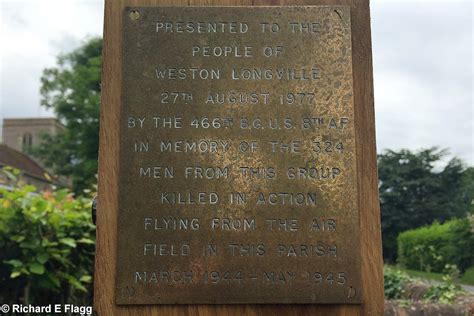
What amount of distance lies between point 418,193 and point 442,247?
19707 millimetres

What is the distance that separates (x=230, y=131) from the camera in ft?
8.89

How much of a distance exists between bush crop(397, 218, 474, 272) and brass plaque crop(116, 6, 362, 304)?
12202 millimetres

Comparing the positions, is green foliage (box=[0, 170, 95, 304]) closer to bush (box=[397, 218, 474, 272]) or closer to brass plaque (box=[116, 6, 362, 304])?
brass plaque (box=[116, 6, 362, 304])

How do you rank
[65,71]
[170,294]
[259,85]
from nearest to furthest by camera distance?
1. [170,294]
2. [259,85]
3. [65,71]

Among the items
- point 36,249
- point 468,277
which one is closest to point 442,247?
point 468,277

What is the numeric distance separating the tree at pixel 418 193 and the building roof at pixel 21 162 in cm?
2810

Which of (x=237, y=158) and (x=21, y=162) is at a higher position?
(x=21, y=162)

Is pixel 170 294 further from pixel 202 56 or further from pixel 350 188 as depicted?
pixel 202 56

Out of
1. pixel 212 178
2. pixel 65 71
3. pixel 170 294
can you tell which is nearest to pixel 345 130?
pixel 212 178

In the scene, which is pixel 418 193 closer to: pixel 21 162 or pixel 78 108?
pixel 78 108

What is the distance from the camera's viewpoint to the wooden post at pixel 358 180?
2.60 metres

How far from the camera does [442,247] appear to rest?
20.0 metres

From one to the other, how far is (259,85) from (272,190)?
60cm

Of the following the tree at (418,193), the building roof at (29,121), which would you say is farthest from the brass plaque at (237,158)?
the building roof at (29,121)
